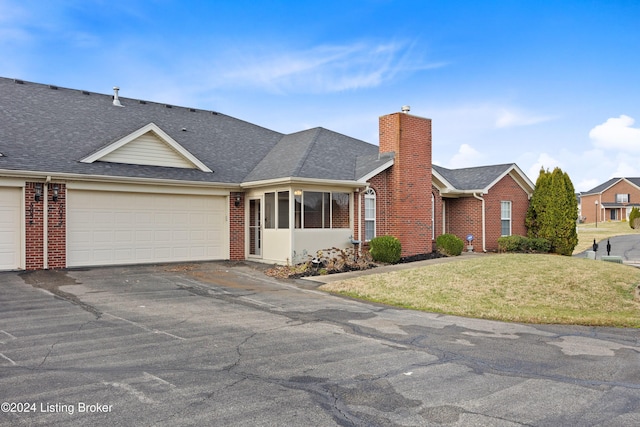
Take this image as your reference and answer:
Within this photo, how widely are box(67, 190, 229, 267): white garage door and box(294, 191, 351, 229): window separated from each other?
327 cm

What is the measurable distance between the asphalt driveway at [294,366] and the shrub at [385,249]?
6.74m

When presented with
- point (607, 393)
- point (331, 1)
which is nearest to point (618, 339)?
point (607, 393)

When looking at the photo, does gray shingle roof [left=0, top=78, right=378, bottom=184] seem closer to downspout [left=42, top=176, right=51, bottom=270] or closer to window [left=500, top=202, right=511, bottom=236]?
downspout [left=42, top=176, right=51, bottom=270]

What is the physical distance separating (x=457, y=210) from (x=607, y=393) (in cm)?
1834

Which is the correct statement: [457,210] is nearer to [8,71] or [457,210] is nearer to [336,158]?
[336,158]

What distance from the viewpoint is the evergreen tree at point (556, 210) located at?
22.4 metres

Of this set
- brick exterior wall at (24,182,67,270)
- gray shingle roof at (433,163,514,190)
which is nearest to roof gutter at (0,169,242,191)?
brick exterior wall at (24,182,67,270)

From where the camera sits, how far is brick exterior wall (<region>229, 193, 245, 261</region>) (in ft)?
60.6

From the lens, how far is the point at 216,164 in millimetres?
18891

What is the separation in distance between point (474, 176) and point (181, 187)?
46.6 ft

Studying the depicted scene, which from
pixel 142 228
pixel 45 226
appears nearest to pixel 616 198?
pixel 142 228

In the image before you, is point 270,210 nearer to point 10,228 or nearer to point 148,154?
point 148,154

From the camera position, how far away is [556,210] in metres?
22.7

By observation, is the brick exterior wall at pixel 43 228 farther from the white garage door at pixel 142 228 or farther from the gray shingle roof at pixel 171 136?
the gray shingle roof at pixel 171 136
